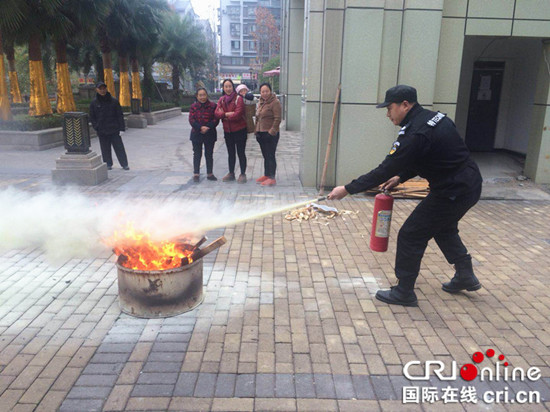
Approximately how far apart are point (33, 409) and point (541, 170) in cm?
976

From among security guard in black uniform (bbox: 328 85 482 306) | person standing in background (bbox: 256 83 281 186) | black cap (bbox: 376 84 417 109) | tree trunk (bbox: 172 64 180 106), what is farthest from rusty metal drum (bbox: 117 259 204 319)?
tree trunk (bbox: 172 64 180 106)

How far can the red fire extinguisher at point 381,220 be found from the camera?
443cm

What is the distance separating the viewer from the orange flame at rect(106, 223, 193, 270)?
13.1 ft

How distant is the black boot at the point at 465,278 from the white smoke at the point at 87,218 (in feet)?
9.55

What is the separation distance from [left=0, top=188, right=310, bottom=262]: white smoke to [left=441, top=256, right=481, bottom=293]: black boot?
2912mm

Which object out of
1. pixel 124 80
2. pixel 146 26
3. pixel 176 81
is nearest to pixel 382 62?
pixel 146 26

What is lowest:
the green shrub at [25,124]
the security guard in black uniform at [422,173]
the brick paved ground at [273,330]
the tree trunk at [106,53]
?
the brick paved ground at [273,330]

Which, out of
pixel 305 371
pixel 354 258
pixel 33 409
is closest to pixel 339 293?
pixel 354 258

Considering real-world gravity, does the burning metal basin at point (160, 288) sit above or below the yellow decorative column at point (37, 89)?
below

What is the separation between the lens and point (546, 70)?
29.1ft

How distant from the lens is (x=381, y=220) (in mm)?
4535

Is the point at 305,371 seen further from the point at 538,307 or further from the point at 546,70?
the point at 546,70

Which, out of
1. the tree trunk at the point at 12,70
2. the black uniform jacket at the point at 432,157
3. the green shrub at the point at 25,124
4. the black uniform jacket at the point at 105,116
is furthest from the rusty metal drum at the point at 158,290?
the tree trunk at the point at 12,70

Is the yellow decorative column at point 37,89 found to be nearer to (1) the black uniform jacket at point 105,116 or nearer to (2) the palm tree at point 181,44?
(1) the black uniform jacket at point 105,116
